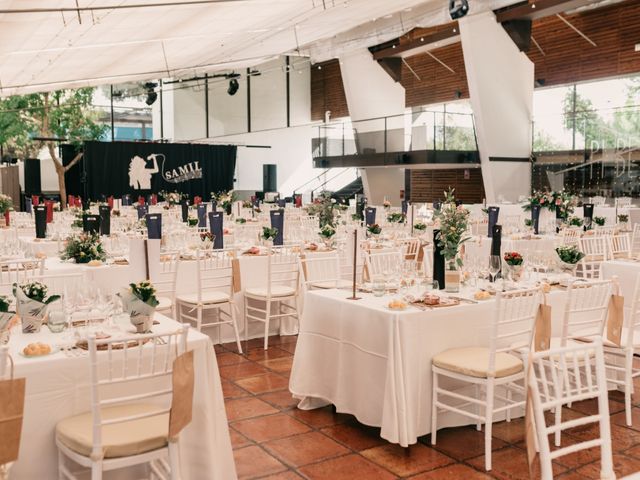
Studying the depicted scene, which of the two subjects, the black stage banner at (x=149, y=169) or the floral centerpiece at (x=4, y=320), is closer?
the floral centerpiece at (x=4, y=320)

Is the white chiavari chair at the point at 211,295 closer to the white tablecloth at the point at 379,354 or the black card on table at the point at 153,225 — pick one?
the black card on table at the point at 153,225

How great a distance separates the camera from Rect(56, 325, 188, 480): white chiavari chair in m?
2.90

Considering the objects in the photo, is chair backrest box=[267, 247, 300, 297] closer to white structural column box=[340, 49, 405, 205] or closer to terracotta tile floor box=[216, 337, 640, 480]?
terracotta tile floor box=[216, 337, 640, 480]

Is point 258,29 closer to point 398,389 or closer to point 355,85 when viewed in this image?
point 398,389

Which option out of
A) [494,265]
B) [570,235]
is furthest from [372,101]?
[494,265]

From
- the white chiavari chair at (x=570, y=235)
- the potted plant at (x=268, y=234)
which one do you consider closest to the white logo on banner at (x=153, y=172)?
the potted plant at (x=268, y=234)

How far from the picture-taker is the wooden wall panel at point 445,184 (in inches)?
803

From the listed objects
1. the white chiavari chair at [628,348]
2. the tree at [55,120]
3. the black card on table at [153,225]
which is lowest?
the white chiavari chair at [628,348]

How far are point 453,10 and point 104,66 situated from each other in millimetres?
5952

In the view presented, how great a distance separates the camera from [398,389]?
4.09m

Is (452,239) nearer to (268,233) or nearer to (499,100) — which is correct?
(268,233)

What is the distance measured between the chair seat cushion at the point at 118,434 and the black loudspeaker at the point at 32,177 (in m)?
21.2

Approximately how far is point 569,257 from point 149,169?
1790 cm

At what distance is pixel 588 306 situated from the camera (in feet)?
15.6
